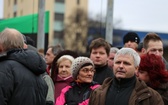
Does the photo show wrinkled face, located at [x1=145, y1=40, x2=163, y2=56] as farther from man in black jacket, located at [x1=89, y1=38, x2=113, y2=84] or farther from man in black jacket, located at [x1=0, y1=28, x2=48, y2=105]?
man in black jacket, located at [x1=0, y1=28, x2=48, y2=105]

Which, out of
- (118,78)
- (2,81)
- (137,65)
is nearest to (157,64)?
(137,65)

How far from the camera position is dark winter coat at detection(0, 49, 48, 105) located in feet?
9.95

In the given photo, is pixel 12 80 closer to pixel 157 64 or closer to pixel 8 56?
pixel 8 56

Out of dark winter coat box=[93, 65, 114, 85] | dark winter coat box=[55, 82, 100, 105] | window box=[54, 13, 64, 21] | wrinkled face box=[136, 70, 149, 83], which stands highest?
wrinkled face box=[136, 70, 149, 83]

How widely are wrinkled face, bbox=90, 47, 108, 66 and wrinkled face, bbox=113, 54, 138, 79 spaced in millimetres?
1296

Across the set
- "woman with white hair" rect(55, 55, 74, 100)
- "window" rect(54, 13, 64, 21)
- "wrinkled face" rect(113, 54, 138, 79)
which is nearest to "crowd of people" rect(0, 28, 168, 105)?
"wrinkled face" rect(113, 54, 138, 79)

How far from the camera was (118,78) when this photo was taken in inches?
130

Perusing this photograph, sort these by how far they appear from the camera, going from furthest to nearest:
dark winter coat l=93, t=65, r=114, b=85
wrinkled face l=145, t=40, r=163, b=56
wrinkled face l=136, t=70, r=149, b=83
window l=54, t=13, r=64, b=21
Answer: window l=54, t=13, r=64, b=21 → dark winter coat l=93, t=65, r=114, b=85 → wrinkled face l=145, t=40, r=163, b=56 → wrinkled face l=136, t=70, r=149, b=83

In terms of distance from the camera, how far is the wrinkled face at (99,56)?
4.72 m

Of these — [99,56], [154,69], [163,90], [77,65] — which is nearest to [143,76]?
[154,69]

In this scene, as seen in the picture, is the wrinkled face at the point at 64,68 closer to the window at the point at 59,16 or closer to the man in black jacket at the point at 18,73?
the man in black jacket at the point at 18,73

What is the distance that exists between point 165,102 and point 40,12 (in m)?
6.06

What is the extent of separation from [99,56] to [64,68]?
51cm

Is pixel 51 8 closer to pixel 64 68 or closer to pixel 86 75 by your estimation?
pixel 64 68
